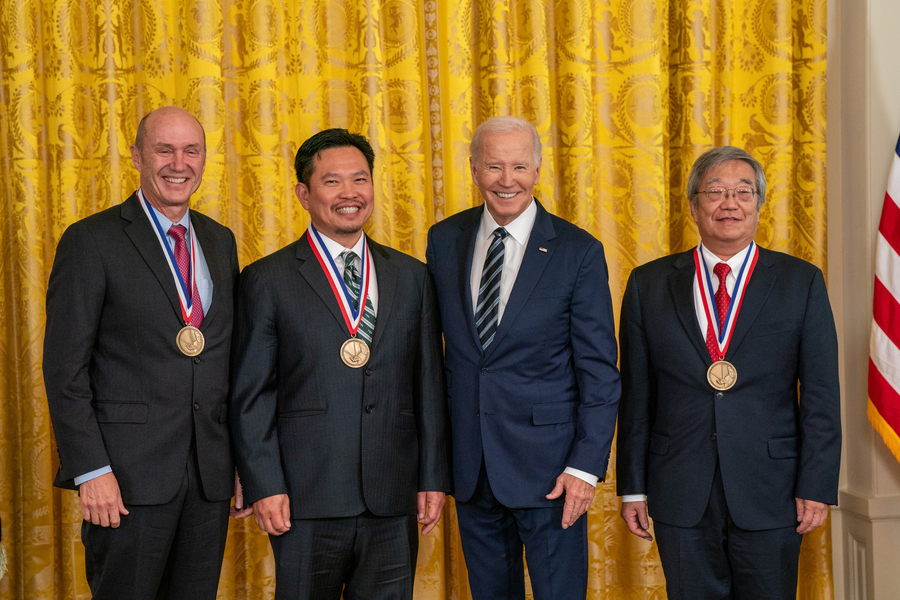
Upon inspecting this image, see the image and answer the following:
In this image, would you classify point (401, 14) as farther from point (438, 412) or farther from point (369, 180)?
point (438, 412)

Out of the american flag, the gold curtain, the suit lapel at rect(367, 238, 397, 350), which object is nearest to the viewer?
the suit lapel at rect(367, 238, 397, 350)

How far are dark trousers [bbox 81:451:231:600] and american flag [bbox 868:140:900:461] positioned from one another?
8.30ft

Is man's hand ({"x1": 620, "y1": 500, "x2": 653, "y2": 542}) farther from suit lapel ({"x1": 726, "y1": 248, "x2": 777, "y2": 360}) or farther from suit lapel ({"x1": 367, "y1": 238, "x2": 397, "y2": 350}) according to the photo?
suit lapel ({"x1": 367, "y1": 238, "x2": 397, "y2": 350})

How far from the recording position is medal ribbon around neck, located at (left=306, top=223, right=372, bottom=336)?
2316mm

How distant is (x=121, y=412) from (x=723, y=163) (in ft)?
6.62

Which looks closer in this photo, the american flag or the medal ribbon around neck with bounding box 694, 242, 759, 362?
the medal ribbon around neck with bounding box 694, 242, 759, 362

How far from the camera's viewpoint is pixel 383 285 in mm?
2373

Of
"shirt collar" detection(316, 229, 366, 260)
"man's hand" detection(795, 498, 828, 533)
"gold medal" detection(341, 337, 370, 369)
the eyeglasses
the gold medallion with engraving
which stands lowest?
"man's hand" detection(795, 498, 828, 533)

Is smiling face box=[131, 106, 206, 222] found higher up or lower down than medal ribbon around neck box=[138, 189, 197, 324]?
higher up

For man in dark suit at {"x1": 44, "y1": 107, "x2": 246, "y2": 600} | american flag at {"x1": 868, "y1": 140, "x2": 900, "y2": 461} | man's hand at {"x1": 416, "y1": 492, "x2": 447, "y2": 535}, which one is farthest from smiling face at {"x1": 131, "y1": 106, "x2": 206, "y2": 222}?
american flag at {"x1": 868, "y1": 140, "x2": 900, "y2": 461}

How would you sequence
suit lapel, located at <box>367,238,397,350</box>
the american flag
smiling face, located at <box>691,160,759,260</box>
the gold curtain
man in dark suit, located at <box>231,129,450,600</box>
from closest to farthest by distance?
man in dark suit, located at <box>231,129,450,600</box>, suit lapel, located at <box>367,238,397,350</box>, smiling face, located at <box>691,160,759,260</box>, the american flag, the gold curtain

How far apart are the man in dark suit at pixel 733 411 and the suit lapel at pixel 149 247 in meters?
1.47

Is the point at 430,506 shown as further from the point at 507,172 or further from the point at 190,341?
the point at 507,172

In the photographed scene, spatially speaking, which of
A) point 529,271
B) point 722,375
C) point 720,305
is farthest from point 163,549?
point 720,305
